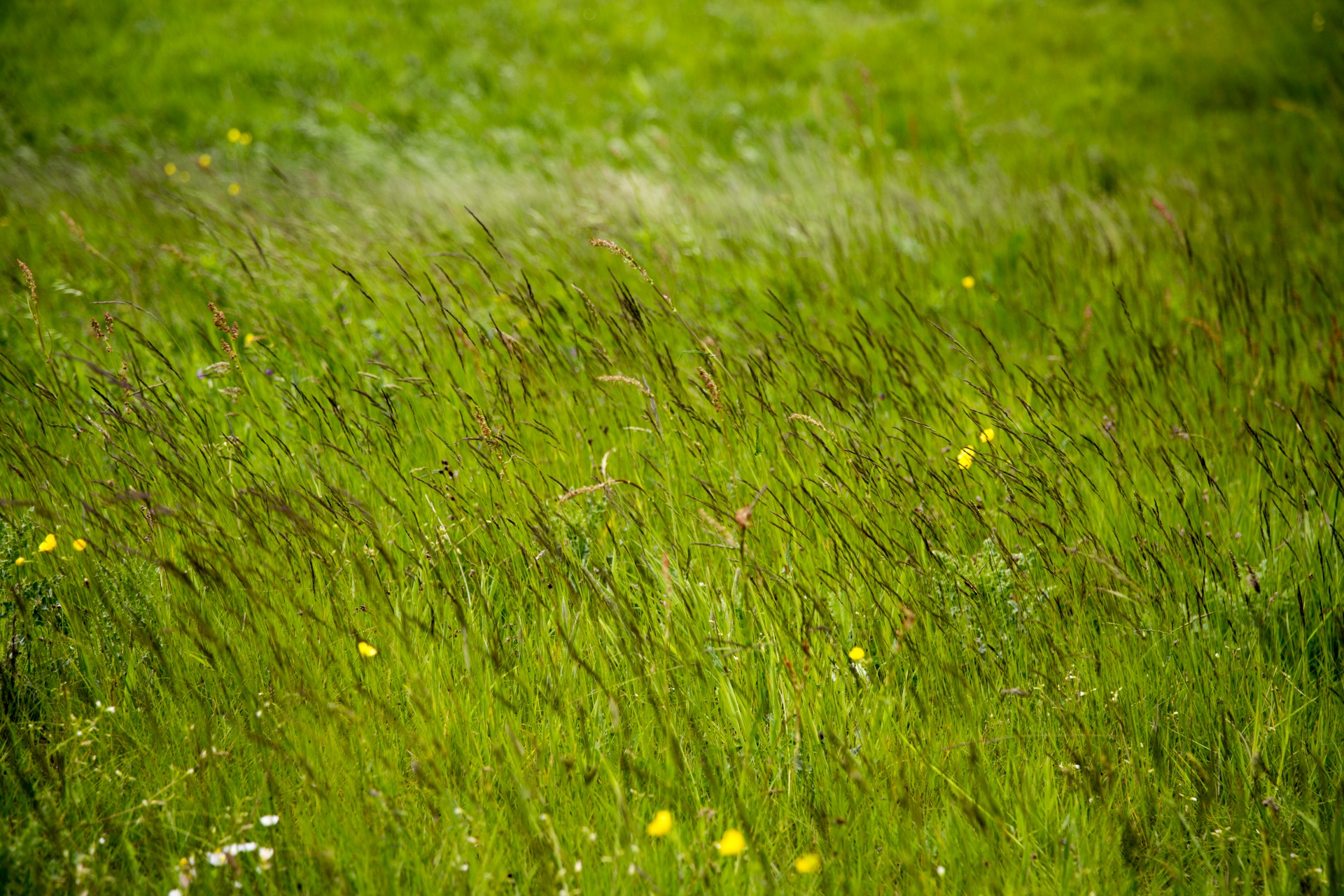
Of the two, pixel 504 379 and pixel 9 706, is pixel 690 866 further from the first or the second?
pixel 504 379

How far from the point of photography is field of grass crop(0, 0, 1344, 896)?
4.80 ft

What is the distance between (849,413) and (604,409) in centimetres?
83

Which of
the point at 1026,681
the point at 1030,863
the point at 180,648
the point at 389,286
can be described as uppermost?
the point at 389,286

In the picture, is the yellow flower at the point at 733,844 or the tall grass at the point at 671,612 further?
the tall grass at the point at 671,612

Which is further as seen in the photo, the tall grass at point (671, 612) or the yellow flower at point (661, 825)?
the tall grass at point (671, 612)

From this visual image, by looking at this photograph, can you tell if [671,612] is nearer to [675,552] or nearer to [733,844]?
[675,552]

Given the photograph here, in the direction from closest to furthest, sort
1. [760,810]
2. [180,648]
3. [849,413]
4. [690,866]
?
[690,866] < [760,810] < [180,648] < [849,413]

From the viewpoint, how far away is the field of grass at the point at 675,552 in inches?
57.6

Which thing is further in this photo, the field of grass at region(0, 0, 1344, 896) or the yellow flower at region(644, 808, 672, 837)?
the field of grass at region(0, 0, 1344, 896)

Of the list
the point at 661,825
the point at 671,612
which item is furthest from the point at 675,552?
the point at 661,825

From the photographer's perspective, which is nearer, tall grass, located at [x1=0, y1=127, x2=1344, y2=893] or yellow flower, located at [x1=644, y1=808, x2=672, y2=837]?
yellow flower, located at [x1=644, y1=808, x2=672, y2=837]

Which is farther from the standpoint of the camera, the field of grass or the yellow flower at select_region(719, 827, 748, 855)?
the field of grass

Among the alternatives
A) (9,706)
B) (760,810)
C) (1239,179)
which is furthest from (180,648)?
(1239,179)

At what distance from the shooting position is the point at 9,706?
167cm
